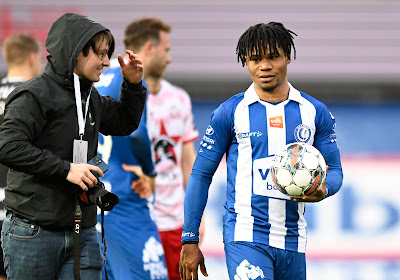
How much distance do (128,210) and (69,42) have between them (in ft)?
6.26

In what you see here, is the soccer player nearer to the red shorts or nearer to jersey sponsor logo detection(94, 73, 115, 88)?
jersey sponsor logo detection(94, 73, 115, 88)

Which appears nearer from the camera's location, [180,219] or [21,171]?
[21,171]

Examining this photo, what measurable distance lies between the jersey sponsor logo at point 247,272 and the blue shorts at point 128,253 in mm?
1513

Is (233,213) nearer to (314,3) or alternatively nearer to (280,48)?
(280,48)

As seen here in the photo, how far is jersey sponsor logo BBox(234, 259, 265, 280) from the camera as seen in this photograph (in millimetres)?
4449

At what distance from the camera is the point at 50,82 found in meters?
4.26

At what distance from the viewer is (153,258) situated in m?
5.91

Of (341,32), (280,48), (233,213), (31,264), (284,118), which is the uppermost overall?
(341,32)

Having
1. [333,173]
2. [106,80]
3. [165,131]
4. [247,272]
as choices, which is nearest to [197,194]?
[247,272]

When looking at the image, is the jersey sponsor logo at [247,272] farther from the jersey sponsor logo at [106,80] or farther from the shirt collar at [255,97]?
the jersey sponsor logo at [106,80]

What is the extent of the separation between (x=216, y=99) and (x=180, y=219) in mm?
2995

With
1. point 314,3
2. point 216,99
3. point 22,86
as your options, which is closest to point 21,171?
point 22,86

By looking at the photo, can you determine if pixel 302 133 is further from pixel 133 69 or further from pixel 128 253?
pixel 128 253

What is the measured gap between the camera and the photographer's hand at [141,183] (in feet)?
19.4
